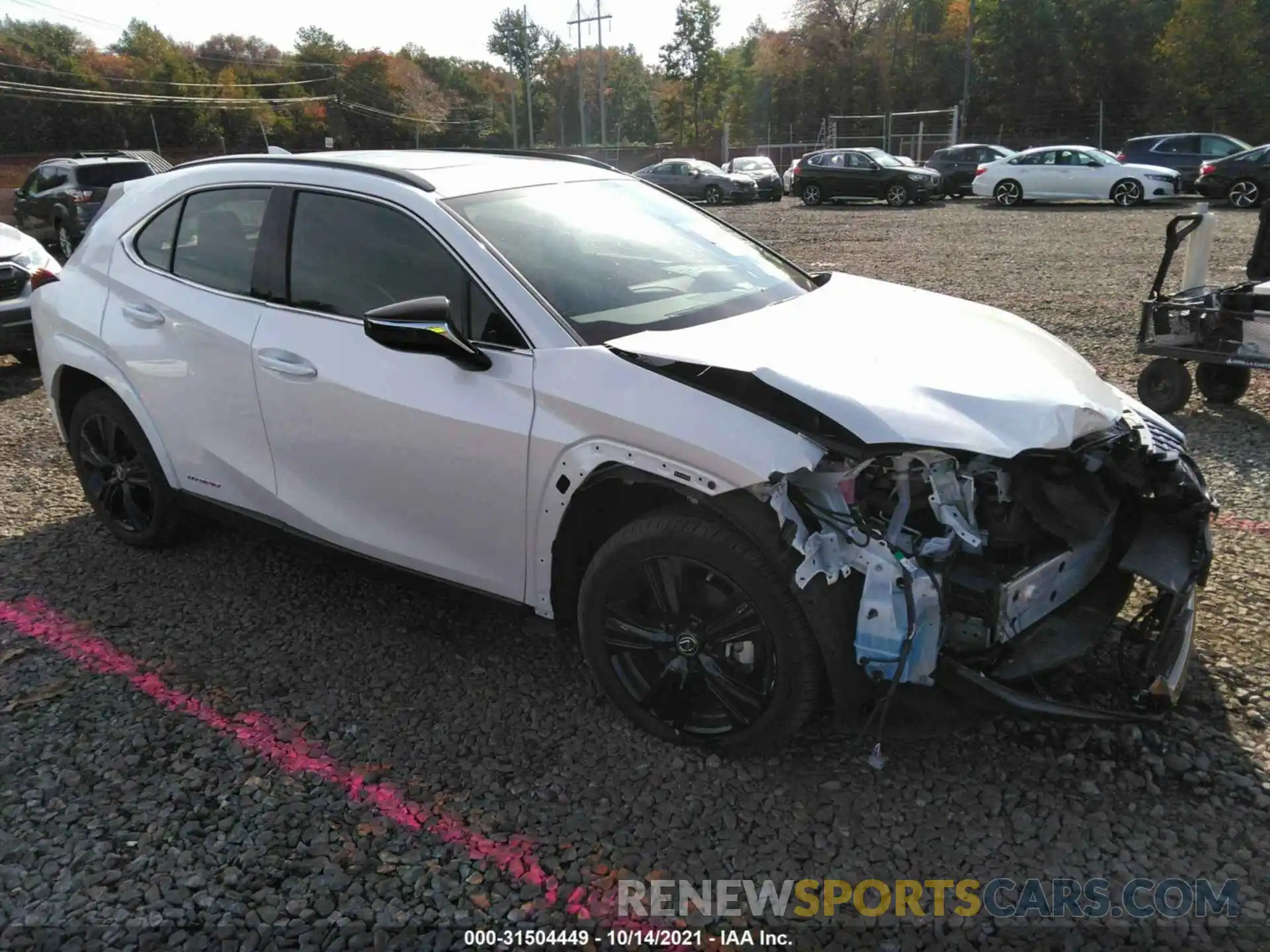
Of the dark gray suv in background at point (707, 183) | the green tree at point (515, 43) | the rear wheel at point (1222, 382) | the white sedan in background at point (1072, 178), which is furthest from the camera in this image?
the green tree at point (515, 43)

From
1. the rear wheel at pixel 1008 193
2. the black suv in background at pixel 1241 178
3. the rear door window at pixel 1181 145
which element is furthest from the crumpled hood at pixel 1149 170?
the rear wheel at pixel 1008 193

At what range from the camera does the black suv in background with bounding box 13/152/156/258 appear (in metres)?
15.0

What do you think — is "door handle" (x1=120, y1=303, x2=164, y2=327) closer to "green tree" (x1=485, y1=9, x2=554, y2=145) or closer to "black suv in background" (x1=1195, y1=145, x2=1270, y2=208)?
"black suv in background" (x1=1195, y1=145, x2=1270, y2=208)

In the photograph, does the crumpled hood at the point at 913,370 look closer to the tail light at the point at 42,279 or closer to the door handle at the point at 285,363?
the door handle at the point at 285,363

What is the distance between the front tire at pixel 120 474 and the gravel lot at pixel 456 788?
1.19 feet

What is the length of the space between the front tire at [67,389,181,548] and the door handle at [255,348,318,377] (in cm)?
105

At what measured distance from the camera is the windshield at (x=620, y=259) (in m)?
3.18

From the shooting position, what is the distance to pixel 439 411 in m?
3.09

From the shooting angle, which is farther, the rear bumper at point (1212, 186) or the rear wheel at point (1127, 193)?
the rear wheel at point (1127, 193)

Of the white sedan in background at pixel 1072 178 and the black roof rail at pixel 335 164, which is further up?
the black roof rail at pixel 335 164

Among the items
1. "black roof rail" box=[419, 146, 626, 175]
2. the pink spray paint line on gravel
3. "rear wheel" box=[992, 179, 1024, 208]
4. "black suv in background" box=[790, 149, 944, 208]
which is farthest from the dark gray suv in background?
the pink spray paint line on gravel

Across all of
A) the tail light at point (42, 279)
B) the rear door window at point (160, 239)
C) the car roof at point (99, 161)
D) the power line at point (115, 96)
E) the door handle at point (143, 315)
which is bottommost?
the door handle at point (143, 315)

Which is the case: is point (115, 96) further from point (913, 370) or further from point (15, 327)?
point (913, 370)

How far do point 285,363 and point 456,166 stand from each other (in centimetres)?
102
